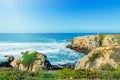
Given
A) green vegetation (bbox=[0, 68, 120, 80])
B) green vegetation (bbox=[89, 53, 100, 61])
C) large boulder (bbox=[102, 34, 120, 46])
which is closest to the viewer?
green vegetation (bbox=[0, 68, 120, 80])

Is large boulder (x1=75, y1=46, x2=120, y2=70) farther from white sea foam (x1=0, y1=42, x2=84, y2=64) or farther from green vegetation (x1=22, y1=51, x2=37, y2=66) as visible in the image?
white sea foam (x1=0, y1=42, x2=84, y2=64)

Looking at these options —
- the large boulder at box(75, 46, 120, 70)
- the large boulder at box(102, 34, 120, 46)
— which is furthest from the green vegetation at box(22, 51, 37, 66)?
the large boulder at box(102, 34, 120, 46)

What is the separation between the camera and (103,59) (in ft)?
76.3

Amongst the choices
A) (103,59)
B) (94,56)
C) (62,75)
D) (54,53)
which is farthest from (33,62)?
(54,53)

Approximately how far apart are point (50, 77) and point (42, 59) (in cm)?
1406

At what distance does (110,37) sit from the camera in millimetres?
58344

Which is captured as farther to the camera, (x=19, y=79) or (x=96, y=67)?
(x=96, y=67)

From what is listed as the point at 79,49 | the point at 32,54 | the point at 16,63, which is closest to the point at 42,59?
the point at 32,54

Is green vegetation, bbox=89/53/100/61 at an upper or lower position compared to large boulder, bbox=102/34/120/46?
upper

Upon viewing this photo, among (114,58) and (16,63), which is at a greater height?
(114,58)

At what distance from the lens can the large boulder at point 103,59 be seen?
73.6 ft

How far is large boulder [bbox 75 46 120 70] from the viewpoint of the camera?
22.4 meters

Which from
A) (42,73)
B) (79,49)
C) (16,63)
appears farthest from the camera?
(79,49)

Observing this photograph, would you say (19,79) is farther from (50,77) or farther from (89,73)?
(89,73)
